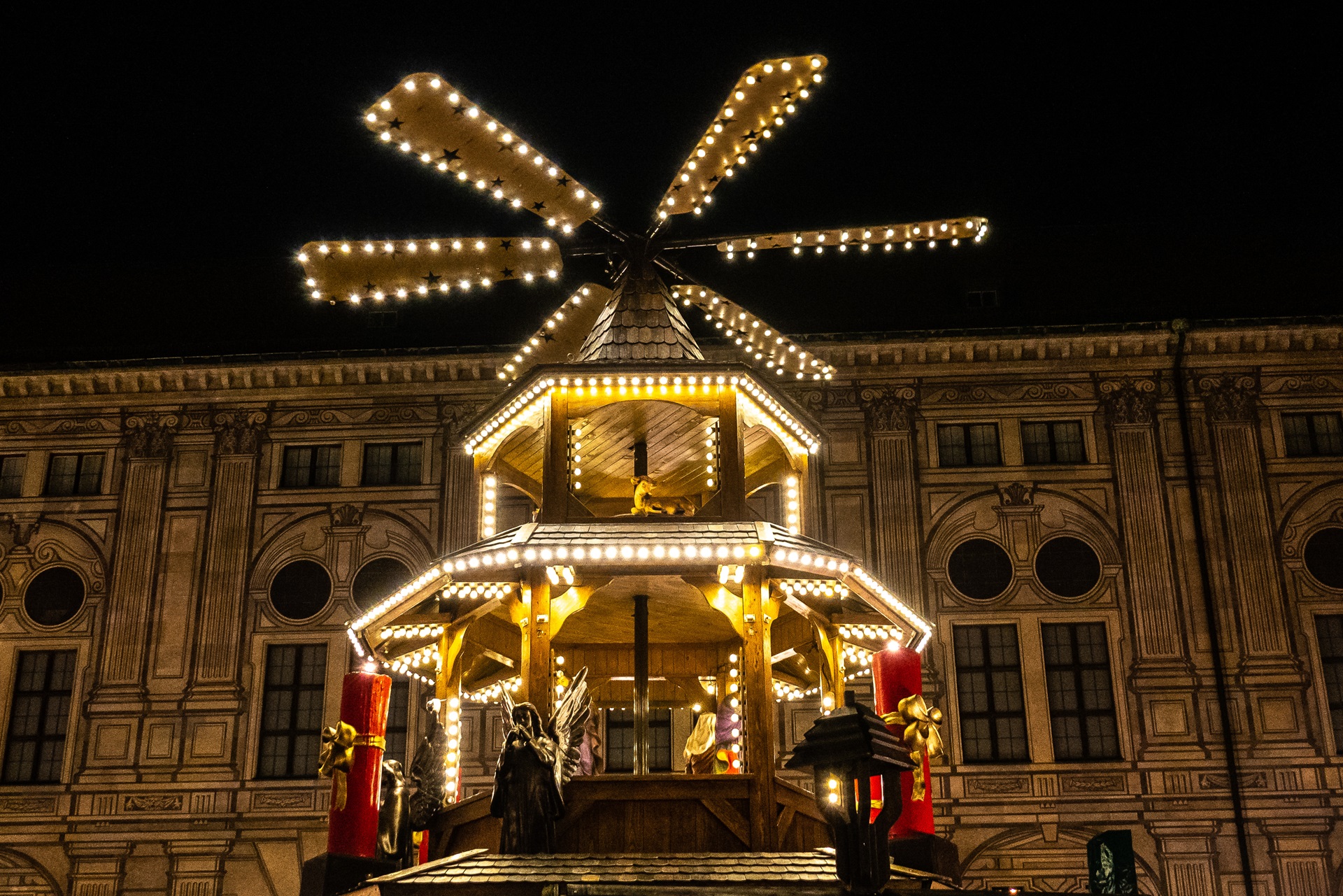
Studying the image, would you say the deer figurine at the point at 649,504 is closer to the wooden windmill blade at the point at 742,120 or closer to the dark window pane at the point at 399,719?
the wooden windmill blade at the point at 742,120

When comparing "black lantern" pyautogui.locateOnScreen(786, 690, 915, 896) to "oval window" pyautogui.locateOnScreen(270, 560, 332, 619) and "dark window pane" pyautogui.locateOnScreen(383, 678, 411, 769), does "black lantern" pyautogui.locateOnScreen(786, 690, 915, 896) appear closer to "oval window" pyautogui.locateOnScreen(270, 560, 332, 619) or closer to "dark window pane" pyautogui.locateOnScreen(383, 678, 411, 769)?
"dark window pane" pyautogui.locateOnScreen(383, 678, 411, 769)

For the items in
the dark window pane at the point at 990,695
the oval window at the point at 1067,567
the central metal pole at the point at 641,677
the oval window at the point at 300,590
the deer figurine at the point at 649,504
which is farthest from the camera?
the oval window at the point at 300,590

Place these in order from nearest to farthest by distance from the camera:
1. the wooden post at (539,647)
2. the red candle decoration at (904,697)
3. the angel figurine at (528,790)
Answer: the angel figurine at (528,790)
the red candle decoration at (904,697)
the wooden post at (539,647)

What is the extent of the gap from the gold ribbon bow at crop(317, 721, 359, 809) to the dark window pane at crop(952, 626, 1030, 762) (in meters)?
14.1

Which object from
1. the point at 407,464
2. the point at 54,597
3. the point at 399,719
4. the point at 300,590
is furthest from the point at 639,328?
the point at 54,597

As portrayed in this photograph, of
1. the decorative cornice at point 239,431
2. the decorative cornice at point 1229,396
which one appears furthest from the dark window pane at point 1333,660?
the decorative cornice at point 239,431

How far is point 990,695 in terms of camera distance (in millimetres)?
23391

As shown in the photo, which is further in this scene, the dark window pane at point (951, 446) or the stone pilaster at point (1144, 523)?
the dark window pane at point (951, 446)

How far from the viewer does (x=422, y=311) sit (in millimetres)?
26312

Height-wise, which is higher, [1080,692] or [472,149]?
[472,149]

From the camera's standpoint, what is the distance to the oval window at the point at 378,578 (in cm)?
2447

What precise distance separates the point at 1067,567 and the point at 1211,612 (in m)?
2.69

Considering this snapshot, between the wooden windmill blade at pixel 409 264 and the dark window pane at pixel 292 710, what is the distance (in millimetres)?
11149

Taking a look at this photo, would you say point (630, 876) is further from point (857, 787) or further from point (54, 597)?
point (54, 597)
